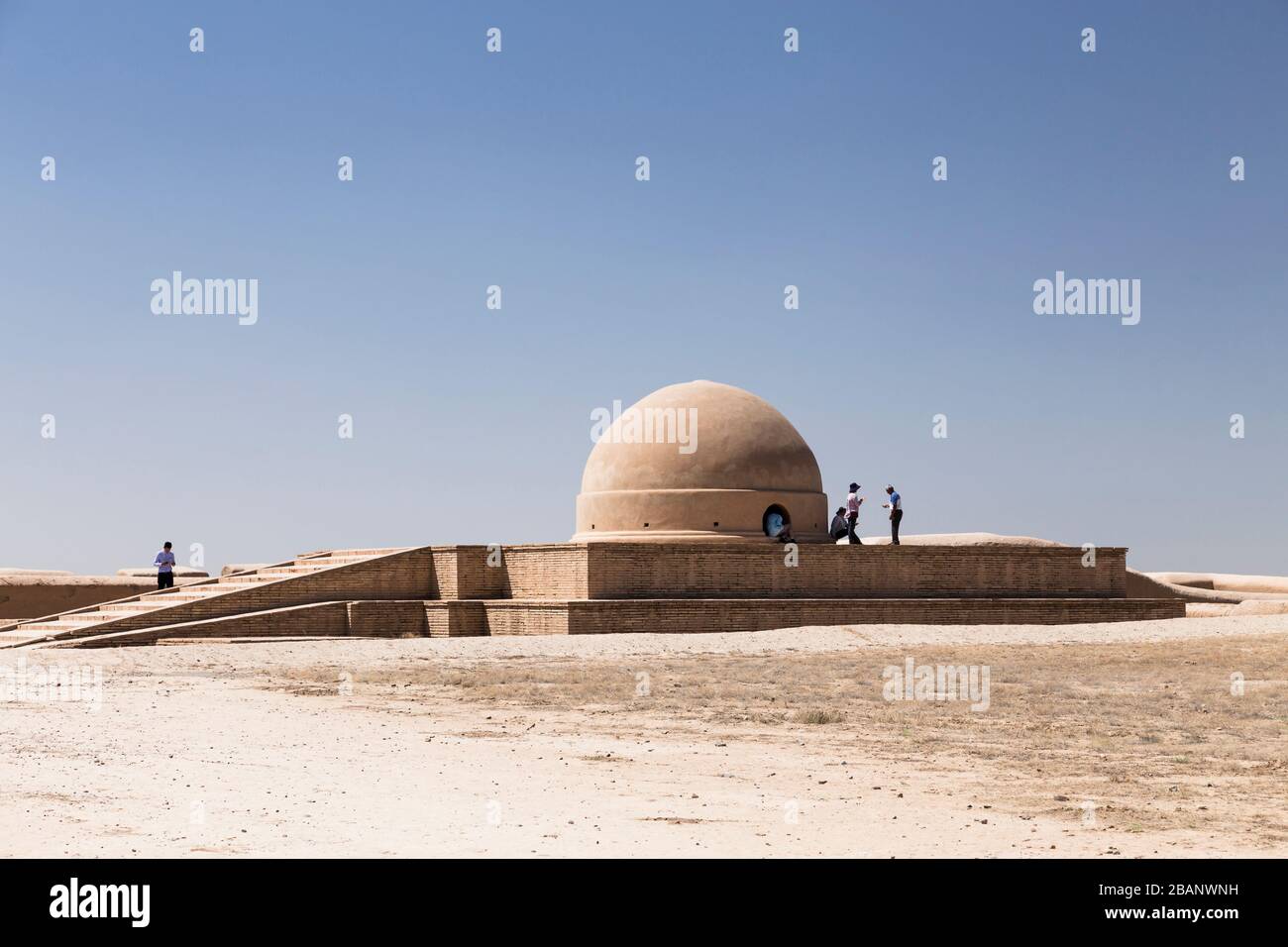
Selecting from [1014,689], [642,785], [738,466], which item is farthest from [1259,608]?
[642,785]

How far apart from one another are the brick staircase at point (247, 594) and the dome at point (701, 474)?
13.3 ft

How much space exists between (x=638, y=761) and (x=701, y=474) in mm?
15763

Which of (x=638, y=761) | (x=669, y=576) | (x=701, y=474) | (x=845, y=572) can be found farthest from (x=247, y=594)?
(x=638, y=761)

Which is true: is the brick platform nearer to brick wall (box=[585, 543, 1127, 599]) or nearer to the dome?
brick wall (box=[585, 543, 1127, 599])

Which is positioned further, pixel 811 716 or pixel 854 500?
pixel 854 500

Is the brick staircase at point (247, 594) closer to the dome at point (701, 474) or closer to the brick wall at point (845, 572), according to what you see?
the brick wall at point (845, 572)

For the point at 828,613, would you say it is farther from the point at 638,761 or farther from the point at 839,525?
the point at 638,761

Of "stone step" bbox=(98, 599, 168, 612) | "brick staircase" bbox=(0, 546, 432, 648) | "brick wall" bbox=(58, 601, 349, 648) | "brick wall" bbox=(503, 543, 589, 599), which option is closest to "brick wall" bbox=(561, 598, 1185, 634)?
"brick wall" bbox=(503, 543, 589, 599)

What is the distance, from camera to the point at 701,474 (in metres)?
23.6

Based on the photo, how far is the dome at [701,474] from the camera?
23.5 metres

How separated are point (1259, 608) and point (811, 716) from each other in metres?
17.3

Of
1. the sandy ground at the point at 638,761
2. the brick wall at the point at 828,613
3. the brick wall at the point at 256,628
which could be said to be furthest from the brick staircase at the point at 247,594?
the sandy ground at the point at 638,761

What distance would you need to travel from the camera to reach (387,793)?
6691 mm
